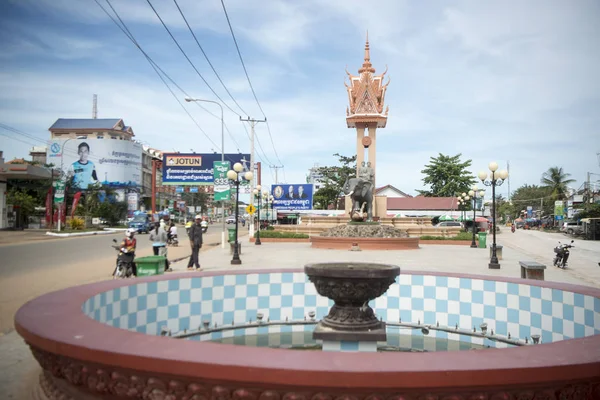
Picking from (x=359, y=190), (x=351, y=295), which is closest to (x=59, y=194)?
(x=359, y=190)

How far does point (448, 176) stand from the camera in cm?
7600

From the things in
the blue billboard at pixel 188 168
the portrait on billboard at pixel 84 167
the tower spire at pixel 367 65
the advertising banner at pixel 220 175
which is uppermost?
the tower spire at pixel 367 65

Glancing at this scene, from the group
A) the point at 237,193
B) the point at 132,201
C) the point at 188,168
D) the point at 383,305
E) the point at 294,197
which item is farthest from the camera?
the point at 132,201

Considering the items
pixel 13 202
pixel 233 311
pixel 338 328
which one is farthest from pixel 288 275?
pixel 13 202

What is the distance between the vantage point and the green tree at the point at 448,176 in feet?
246

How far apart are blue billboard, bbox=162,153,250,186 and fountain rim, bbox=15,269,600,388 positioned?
44005 mm

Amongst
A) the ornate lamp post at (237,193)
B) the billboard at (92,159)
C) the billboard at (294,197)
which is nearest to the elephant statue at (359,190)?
the ornate lamp post at (237,193)

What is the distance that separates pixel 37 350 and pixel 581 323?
20.9 feet

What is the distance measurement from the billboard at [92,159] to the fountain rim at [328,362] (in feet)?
264

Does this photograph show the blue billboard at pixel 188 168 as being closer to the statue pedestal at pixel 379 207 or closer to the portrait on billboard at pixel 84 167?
the statue pedestal at pixel 379 207

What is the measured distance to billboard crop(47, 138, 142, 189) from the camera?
78.3m

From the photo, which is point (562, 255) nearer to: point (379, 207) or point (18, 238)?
point (379, 207)

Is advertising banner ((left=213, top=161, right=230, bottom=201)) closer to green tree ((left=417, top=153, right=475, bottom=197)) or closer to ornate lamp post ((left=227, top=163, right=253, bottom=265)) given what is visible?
ornate lamp post ((left=227, top=163, right=253, bottom=265))

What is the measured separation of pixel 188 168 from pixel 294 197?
20.1 meters
